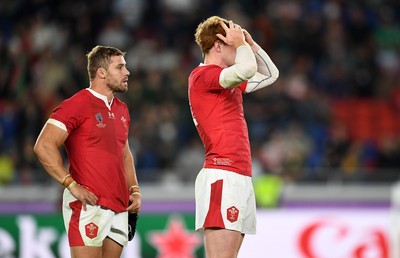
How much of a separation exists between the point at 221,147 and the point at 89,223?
95cm

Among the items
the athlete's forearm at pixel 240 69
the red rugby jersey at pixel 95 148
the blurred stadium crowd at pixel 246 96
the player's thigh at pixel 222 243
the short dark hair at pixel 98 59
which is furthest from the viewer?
the blurred stadium crowd at pixel 246 96

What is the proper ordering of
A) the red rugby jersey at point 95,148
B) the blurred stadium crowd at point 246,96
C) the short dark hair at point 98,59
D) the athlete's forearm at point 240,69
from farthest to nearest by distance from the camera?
1. the blurred stadium crowd at point 246,96
2. the short dark hair at point 98,59
3. the red rugby jersey at point 95,148
4. the athlete's forearm at point 240,69

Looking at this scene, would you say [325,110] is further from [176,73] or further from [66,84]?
[66,84]

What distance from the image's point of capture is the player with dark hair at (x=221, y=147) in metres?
6.05

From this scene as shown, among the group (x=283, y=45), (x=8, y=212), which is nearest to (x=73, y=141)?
(x=8, y=212)

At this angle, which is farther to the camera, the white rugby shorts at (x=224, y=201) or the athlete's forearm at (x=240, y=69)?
the white rugby shorts at (x=224, y=201)

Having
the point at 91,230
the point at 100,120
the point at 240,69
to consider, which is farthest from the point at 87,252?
the point at 240,69

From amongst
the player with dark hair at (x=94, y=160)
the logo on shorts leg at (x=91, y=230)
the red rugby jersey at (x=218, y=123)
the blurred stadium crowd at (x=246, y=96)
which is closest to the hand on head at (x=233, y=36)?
the red rugby jersey at (x=218, y=123)

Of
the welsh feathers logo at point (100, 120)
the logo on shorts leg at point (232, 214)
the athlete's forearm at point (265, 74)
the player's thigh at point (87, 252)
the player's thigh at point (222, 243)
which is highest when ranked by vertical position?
the athlete's forearm at point (265, 74)

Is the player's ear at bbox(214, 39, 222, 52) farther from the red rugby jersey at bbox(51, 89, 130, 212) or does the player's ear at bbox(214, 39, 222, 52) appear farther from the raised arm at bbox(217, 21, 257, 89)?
the red rugby jersey at bbox(51, 89, 130, 212)

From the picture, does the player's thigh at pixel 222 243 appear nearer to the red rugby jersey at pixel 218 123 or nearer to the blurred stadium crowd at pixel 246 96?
the red rugby jersey at pixel 218 123

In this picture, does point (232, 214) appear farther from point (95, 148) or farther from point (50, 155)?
point (50, 155)

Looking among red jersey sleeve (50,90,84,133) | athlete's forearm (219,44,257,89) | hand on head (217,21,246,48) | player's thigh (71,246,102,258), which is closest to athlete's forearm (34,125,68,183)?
red jersey sleeve (50,90,84,133)

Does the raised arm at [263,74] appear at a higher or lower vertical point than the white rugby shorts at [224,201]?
higher
